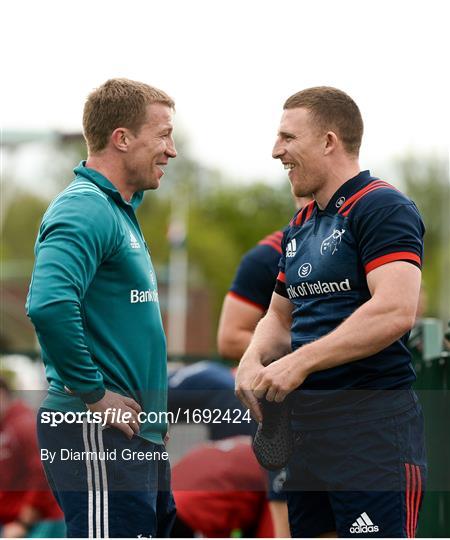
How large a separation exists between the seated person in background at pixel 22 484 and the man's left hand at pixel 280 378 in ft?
12.2

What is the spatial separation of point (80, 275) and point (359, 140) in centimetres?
127

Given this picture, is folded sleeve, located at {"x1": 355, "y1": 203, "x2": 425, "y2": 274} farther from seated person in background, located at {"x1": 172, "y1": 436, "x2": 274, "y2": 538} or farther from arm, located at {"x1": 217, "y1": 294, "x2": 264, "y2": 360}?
seated person in background, located at {"x1": 172, "y1": 436, "x2": 274, "y2": 538}

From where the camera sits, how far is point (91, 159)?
445cm

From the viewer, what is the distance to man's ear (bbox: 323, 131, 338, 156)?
434 centimetres

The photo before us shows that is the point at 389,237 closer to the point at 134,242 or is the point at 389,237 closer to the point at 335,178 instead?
the point at 335,178

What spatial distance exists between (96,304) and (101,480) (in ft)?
2.20

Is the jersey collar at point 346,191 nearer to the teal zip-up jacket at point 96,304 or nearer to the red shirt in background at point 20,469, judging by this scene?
the teal zip-up jacket at point 96,304

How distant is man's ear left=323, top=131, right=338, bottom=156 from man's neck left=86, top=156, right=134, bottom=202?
824 mm

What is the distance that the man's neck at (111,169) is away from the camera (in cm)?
442

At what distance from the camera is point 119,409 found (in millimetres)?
4117

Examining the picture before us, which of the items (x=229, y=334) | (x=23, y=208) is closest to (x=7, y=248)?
(x=23, y=208)

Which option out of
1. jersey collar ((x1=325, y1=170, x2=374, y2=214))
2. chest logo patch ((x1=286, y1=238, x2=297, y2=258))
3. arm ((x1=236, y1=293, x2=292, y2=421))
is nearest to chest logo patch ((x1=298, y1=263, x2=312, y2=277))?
chest logo patch ((x1=286, y1=238, x2=297, y2=258))

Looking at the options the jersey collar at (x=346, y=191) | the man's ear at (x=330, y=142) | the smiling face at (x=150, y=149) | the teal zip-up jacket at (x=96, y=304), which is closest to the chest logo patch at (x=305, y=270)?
the jersey collar at (x=346, y=191)

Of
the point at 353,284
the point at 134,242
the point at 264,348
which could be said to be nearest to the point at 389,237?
the point at 353,284
